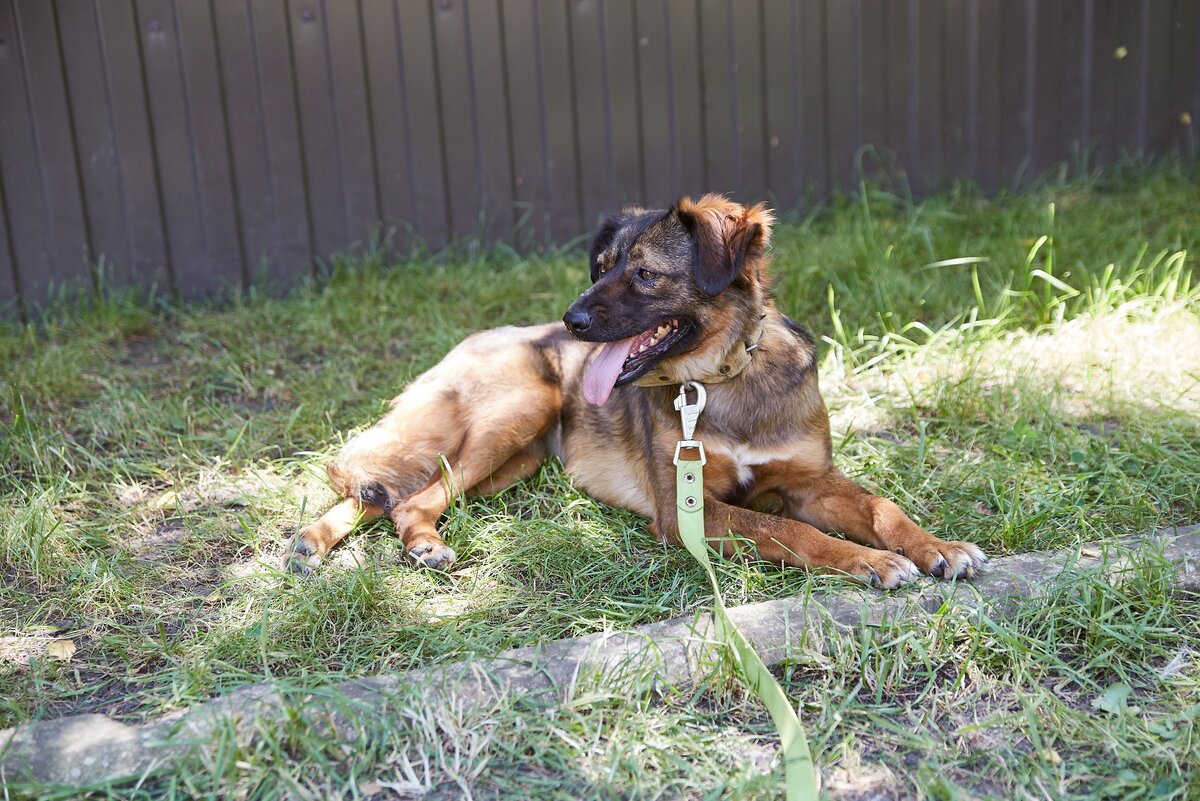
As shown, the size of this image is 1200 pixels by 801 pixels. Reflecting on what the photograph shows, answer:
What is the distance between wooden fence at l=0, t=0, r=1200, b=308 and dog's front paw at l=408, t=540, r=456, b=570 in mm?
3400

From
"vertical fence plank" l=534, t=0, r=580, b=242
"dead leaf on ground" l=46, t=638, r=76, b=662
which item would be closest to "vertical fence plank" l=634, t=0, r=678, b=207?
"vertical fence plank" l=534, t=0, r=580, b=242

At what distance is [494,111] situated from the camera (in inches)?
249

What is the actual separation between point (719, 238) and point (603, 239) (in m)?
0.60

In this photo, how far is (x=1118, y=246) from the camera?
18.6ft

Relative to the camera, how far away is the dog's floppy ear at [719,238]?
321 cm

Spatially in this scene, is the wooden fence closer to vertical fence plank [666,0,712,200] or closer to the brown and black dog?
vertical fence plank [666,0,712,200]

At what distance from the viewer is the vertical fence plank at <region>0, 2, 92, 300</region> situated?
567 centimetres


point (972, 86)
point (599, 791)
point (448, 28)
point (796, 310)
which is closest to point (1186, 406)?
point (796, 310)

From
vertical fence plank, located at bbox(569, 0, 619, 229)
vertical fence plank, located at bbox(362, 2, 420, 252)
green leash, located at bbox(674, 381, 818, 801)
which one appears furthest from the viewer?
vertical fence plank, located at bbox(569, 0, 619, 229)

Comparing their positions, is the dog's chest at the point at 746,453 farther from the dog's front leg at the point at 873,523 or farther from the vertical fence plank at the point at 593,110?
the vertical fence plank at the point at 593,110

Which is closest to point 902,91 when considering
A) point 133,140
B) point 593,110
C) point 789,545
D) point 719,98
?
point 719,98

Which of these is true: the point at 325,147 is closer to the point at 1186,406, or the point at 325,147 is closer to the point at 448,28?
the point at 448,28

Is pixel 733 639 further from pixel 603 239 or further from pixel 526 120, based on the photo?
pixel 526 120

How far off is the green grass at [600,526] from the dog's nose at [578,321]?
27.6 inches
